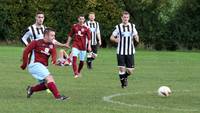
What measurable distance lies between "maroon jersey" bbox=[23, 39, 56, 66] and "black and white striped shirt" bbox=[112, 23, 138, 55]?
159 inches

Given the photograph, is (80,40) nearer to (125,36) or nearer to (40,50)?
(125,36)

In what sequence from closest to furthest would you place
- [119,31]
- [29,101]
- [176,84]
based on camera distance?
[29,101]
[119,31]
[176,84]

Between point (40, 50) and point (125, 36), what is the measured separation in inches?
173

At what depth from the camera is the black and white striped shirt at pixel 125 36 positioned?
57.9 feet

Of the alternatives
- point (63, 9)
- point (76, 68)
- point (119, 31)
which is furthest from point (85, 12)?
point (119, 31)

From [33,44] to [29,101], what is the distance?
1.32 meters

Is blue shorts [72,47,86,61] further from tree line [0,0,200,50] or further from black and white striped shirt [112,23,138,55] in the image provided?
tree line [0,0,200,50]

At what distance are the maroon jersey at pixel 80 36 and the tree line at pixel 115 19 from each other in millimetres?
30131

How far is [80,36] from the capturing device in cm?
2217

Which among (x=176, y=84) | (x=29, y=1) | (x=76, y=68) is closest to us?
(x=176, y=84)

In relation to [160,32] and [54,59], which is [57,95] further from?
[160,32]

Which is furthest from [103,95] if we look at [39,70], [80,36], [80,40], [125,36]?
[80,36]

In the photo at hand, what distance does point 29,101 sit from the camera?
43.8 ft

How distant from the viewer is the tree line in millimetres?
52344
